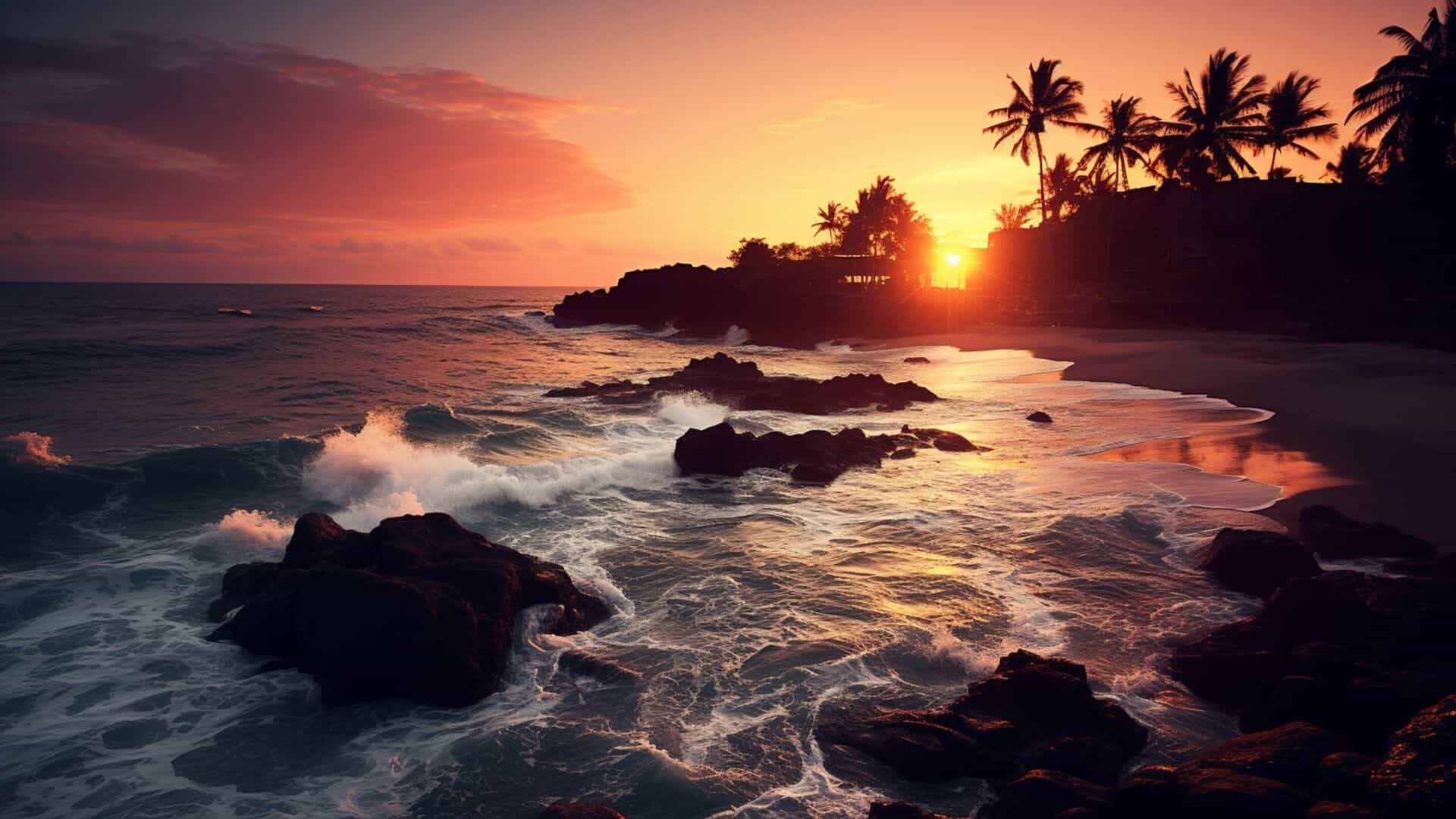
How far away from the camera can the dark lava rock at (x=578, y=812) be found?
5957mm

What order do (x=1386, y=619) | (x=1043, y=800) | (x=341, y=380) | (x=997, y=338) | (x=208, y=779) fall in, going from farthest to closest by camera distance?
(x=997, y=338) < (x=341, y=380) < (x=1386, y=619) < (x=208, y=779) < (x=1043, y=800)

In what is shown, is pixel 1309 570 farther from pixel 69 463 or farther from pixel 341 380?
pixel 341 380

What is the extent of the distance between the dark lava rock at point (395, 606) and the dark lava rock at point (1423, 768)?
7735 millimetres

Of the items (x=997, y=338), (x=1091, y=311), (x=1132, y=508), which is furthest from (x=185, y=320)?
(x=1132, y=508)

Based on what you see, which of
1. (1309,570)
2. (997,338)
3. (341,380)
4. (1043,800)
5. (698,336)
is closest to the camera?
(1043,800)

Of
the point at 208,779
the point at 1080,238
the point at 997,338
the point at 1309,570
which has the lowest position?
the point at 208,779

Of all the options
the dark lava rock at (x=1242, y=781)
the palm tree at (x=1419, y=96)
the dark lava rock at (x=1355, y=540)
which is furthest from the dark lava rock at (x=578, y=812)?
the palm tree at (x=1419, y=96)

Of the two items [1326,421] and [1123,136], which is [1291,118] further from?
[1326,421]

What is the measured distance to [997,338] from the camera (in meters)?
44.7

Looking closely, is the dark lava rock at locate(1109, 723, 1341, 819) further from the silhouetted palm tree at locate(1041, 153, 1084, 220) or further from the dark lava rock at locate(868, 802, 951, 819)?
the silhouetted palm tree at locate(1041, 153, 1084, 220)

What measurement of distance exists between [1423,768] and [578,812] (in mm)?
5790

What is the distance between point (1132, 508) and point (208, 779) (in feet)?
44.8

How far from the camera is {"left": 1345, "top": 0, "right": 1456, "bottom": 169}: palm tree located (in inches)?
1344

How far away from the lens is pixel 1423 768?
493 cm
